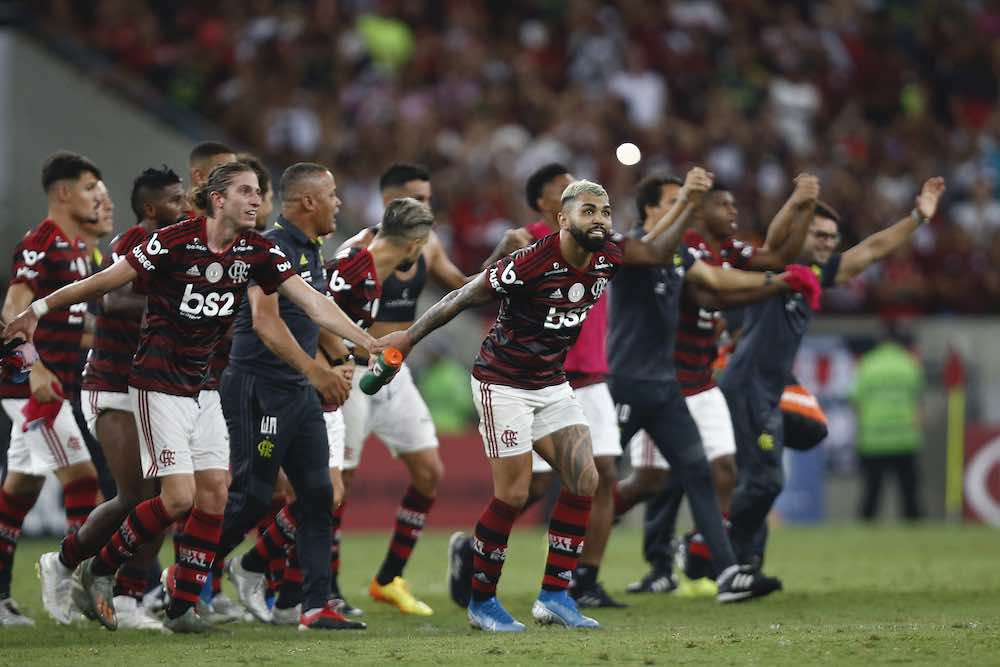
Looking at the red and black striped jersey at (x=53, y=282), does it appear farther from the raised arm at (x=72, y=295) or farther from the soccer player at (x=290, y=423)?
the raised arm at (x=72, y=295)

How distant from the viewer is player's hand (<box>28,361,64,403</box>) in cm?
1006

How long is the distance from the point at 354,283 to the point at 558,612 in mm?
2459

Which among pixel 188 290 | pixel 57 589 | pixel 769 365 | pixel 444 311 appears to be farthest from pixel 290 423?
pixel 769 365

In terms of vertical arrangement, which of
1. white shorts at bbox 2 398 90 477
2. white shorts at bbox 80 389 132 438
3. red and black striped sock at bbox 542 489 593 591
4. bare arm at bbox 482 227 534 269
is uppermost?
bare arm at bbox 482 227 534 269

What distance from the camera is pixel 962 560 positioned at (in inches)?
582

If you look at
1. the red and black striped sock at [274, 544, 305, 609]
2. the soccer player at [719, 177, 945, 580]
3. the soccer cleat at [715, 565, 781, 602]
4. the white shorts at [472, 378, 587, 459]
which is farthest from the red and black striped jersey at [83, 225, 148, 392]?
the soccer player at [719, 177, 945, 580]

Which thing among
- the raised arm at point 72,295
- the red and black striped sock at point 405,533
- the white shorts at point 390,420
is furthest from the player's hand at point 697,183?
the raised arm at point 72,295

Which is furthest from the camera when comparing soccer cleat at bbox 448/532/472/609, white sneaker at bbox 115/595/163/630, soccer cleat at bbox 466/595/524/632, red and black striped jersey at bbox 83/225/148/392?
soccer cleat at bbox 448/532/472/609

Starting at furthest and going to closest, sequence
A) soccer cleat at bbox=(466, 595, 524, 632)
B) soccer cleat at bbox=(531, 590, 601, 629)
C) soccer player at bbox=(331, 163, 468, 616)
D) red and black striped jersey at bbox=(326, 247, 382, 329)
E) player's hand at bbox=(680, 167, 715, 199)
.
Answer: soccer player at bbox=(331, 163, 468, 616) → red and black striped jersey at bbox=(326, 247, 382, 329) → player's hand at bbox=(680, 167, 715, 199) → soccer cleat at bbox=(531, 590, 601, 629) → soccer cleat at bbox=(466, 595, 524, 632)

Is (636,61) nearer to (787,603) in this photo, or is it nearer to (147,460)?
(787,603)

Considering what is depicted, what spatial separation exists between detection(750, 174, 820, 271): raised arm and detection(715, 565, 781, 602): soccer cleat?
2265 millimetres

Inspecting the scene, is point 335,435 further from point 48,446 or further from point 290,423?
point 48,446

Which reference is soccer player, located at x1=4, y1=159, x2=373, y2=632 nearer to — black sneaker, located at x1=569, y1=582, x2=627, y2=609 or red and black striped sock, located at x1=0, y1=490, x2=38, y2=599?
red and black striped sock, located at x1=0, y1=490, x2=38, y2=599

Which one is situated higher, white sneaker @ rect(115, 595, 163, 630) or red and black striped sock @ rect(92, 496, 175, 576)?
red and black striped sock @ rect(92, 496, 175, 576)
